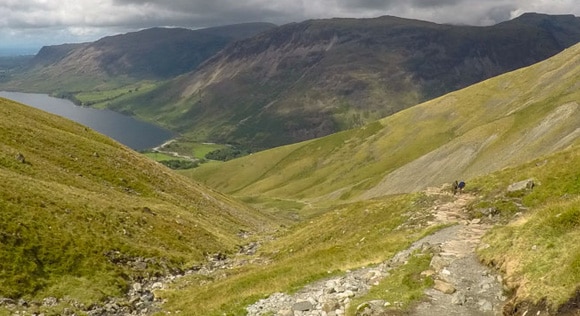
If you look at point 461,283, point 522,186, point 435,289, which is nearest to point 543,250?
point 461,283

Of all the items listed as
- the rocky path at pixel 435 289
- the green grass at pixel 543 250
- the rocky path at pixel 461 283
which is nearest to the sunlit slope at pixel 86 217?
the rocky path at pixel 435 289

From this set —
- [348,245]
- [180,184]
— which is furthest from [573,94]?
[348,245]

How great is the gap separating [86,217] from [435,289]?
36.6 meters

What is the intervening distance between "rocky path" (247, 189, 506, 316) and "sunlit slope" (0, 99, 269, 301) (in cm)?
1820

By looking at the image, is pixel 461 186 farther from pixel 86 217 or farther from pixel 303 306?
pixel 86 217

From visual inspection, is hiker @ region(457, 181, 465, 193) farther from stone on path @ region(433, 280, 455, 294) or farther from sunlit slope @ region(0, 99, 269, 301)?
sunlit slope @ region(0, 99, 269, 301)

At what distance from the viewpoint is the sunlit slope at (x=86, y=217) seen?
3578cm

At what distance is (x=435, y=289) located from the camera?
22.1 meters

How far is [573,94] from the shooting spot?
15188 cm

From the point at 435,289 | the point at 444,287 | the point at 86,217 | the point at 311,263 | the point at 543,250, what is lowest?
the point at 311,263

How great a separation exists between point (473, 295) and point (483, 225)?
42.3 feet

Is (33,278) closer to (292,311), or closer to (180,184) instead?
(292,311)

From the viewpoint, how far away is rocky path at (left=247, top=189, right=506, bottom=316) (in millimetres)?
20234

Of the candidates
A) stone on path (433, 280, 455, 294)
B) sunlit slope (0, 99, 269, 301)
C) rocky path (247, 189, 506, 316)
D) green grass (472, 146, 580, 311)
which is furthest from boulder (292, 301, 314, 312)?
sunlit slope (0, 99, 269, 301)
